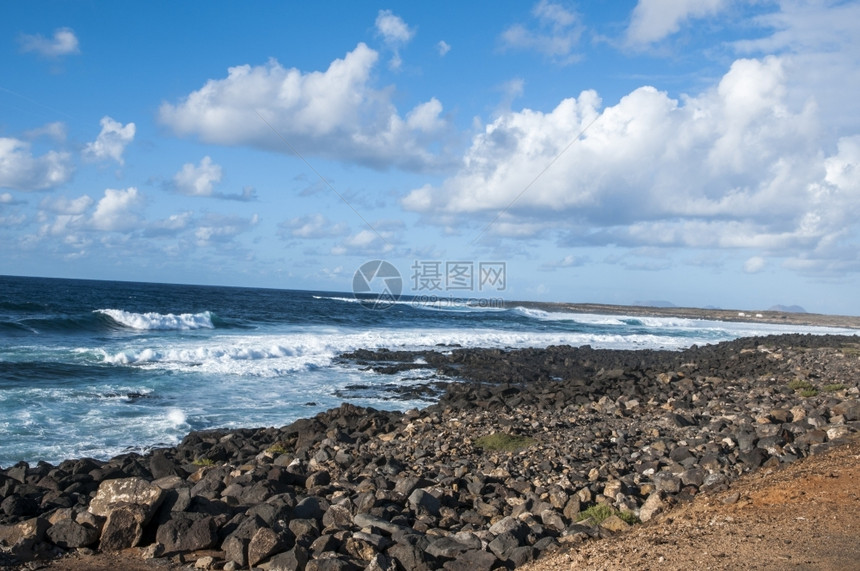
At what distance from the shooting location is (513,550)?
510 cm

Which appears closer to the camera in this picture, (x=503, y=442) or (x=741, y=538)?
(x=741, y=538)

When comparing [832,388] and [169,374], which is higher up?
[832,388]

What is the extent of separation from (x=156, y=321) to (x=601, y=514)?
32172 millimetres

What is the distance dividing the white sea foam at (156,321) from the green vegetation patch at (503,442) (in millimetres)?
26957

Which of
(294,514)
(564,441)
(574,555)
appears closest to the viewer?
(574,555)

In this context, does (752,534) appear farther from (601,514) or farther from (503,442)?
(503,442)

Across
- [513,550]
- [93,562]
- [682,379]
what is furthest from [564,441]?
[682,379]

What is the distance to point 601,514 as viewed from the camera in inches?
231

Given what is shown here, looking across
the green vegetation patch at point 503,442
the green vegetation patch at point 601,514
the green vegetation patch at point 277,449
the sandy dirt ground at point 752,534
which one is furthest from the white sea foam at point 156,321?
the sandy dirt ground at point 752,534

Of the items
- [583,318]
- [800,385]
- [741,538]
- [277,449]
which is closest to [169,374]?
[277,449]

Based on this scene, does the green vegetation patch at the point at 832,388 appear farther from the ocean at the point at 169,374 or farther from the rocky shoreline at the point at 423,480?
the ocean at the point at 169,374

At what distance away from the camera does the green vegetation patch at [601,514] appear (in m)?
5.75

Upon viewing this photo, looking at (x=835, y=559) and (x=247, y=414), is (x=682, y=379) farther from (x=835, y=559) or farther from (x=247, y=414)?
(x=835, y=559)

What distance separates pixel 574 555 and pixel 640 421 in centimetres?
565
